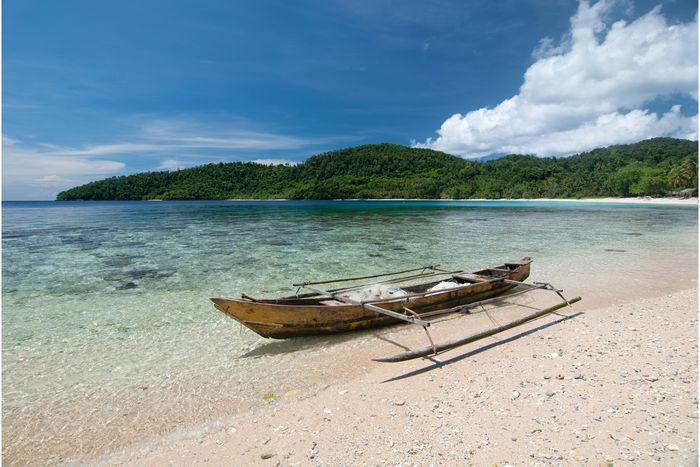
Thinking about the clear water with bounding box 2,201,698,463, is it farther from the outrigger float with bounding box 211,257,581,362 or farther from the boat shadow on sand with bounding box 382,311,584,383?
the boat shadow on sand with bounding box 382,311,584,383

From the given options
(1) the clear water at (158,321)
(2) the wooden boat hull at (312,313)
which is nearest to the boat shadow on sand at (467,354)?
(2) the wooden boat hull at (312,313)

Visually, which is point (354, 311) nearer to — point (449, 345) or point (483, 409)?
point (449, 345)

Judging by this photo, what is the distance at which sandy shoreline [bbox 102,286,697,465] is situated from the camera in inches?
152

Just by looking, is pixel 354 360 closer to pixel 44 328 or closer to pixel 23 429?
pixel 23 429

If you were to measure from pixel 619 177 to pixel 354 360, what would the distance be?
121571 mm

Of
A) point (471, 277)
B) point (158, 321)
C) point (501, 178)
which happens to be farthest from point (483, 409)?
point (501, 178)

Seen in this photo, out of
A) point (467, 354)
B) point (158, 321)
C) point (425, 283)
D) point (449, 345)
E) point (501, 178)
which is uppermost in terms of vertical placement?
point (501, 178)

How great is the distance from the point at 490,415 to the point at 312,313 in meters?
4.06

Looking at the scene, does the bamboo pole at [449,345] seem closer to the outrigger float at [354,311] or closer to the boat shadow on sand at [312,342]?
the outrigger float at [354,311]

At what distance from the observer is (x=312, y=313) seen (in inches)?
296

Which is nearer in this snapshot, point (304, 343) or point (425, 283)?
point (304, 343)

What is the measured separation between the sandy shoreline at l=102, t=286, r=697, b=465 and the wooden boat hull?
1.57m

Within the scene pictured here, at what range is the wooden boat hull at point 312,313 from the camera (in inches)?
273

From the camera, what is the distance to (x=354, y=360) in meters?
7.01
